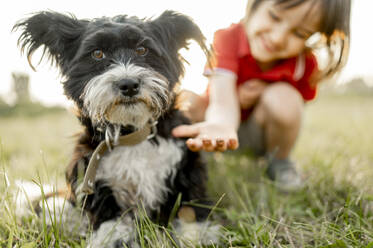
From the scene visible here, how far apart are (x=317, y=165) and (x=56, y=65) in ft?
7.89

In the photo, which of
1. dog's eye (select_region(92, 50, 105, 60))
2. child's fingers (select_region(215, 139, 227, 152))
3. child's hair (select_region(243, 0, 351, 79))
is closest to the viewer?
dog's eye (select_region(92, 50, 105, 60))

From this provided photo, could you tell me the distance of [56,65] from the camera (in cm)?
211

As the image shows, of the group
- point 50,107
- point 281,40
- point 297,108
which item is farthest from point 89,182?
point 50,107

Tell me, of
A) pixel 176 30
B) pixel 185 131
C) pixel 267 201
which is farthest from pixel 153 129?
pixel 267 201

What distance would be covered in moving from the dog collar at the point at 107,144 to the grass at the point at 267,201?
0.19m

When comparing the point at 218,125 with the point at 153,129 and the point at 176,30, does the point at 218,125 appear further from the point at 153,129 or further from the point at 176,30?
the point at 176,30

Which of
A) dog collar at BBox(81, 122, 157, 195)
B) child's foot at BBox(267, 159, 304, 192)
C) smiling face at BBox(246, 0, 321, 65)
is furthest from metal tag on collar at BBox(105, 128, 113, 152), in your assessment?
smiling face at BBox(246, 0, 321, 65)

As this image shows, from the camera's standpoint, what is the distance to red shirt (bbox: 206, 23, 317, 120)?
3.00 meters

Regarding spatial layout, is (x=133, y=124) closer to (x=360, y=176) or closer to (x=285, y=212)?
(x=285, y=212)

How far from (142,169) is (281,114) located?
5.00ft

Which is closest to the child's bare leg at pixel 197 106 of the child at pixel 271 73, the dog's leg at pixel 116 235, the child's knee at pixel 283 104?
the child at pixel 271 73

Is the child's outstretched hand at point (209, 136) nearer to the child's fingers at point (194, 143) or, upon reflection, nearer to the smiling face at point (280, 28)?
the child's fingers at point (194, 143)

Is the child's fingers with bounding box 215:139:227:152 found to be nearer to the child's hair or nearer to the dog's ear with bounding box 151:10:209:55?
the dog's ear with bounding box 151:10:209:55

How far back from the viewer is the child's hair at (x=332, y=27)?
8.29 feet
